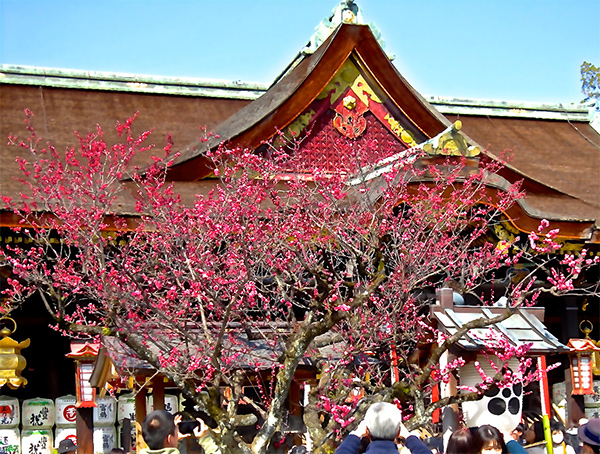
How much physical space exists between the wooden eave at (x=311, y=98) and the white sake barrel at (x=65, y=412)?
3.09 m

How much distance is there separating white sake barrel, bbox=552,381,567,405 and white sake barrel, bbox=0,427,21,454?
7.12 meters

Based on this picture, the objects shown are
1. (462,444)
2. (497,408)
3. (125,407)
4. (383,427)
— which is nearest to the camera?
(383,427)

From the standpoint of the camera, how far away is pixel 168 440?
4.84 metres

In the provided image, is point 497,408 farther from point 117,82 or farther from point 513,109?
point 513,109

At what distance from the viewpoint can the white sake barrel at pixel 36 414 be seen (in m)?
11.1

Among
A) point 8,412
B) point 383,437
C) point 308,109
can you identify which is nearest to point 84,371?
point 8,412

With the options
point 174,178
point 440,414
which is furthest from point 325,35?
point 440,414

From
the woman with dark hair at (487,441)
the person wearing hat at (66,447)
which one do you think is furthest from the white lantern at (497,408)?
the person wearing hat at (66,447)

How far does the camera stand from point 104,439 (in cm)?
1116

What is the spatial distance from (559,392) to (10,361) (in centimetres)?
724

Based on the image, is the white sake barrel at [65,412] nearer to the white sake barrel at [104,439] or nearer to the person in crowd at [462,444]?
the white sake barrel at [104,439]

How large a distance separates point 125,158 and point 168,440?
6225mm

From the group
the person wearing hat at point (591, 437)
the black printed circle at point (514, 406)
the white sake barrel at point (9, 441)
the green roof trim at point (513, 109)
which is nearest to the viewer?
the person wearing hat at point (591, 437)

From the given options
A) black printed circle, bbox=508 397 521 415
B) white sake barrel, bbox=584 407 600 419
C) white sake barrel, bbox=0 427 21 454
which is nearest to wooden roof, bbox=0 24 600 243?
white sake barrel, bbox=584 407 600 419
